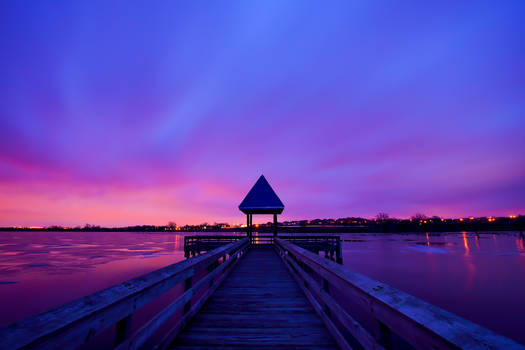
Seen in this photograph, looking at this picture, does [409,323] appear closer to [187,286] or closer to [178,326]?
[187,286]

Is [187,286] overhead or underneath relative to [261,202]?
underneath

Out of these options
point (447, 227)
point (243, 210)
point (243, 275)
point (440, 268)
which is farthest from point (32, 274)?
point (447, 227)

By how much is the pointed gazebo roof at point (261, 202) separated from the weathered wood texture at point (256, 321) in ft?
27.2

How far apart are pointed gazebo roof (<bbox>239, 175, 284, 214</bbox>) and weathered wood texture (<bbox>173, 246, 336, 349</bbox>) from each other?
830 cm

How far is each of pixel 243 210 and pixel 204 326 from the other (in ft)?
36.3

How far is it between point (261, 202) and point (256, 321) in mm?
10637

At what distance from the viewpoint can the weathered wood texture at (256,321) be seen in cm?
300

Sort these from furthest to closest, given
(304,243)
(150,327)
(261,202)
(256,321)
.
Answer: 1. (304,243)
2. (261,202)
3. (256,321)
4. (150,327)

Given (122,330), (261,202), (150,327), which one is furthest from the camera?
(261,202)

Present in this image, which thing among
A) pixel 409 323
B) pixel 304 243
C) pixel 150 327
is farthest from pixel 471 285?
pixel 150 327

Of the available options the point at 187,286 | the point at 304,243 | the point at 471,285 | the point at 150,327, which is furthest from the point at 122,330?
the point at 471,285

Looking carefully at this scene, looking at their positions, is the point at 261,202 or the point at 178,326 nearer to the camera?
the point at 178,326

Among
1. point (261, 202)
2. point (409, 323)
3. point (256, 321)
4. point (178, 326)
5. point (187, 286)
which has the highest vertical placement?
point (261, 202)

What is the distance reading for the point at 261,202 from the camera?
14289 millimetres
